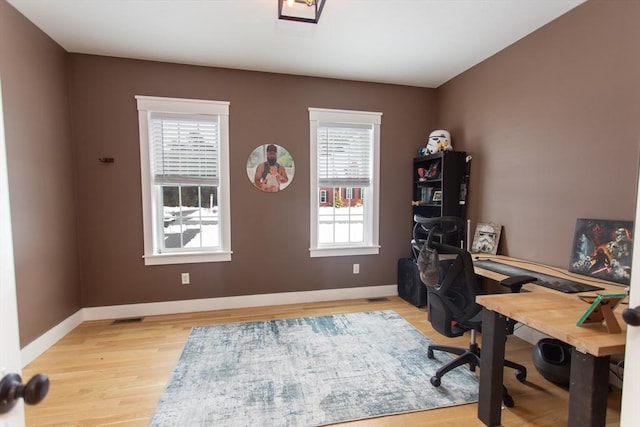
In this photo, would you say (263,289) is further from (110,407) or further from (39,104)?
(39,104)

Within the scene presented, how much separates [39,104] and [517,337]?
4.79m

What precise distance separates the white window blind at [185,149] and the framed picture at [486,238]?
9.58 ft

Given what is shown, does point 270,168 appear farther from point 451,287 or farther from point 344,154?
point 451,287

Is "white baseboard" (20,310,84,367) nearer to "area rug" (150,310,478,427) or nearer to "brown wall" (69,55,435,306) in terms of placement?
"brown wall" (69,55,435,306)

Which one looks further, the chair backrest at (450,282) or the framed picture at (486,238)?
the framed picture at (486,238)

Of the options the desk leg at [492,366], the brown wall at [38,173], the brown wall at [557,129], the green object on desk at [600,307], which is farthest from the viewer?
the brown wall at [38,173]

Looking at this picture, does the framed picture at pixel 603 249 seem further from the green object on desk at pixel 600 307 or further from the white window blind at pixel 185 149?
the white window blind at pixel 185 149

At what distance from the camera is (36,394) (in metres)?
0.54

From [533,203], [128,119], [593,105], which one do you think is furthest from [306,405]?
[128,119]

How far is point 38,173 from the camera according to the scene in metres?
2.55

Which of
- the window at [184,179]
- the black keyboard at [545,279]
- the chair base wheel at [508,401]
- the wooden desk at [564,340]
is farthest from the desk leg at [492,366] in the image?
the window at [184,179]

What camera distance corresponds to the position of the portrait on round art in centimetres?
345

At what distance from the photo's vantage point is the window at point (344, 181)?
365 centimetres

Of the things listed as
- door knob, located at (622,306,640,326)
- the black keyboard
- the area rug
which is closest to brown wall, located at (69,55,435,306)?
the area rug
